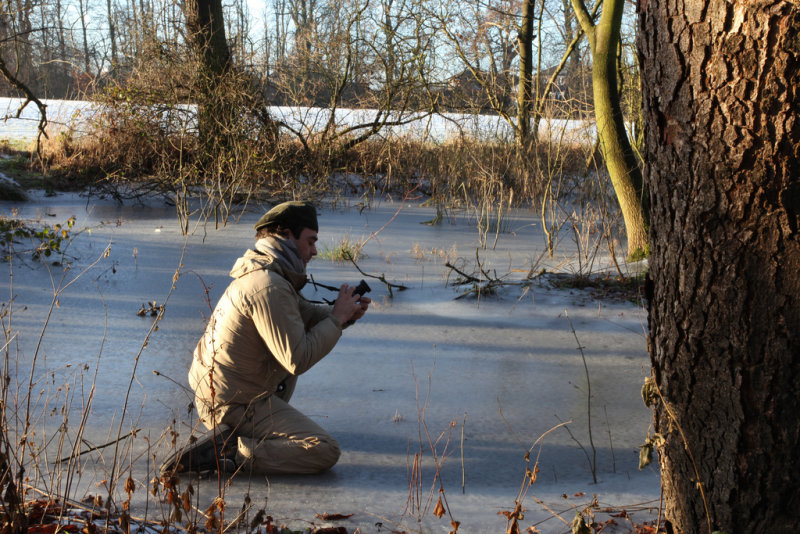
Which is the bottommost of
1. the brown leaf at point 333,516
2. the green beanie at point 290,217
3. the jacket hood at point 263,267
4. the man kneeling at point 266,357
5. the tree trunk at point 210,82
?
the brown leaf at point 333,516

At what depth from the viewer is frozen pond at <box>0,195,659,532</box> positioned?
2.95 m

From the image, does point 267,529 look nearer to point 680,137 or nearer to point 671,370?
point 671,370

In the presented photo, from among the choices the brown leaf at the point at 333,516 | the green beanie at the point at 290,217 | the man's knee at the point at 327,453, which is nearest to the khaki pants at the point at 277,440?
the man's knee at the point at 327,453

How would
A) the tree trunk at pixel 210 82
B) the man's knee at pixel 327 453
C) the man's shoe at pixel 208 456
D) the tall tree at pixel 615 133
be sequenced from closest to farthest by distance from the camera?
the man's shoe at pixel 208 456 → the man's knee at pixel 327 453 → the tall tree at pixel 615 133 → the tree trunk at pixel 210 82

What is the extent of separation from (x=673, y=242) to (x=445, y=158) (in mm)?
11490

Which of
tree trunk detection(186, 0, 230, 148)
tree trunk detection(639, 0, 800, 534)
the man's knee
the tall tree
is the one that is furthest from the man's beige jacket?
tree trunk detection(186, 0, 230, 148)

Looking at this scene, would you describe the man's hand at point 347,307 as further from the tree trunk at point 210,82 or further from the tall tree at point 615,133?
the tree trunk at point 210,82

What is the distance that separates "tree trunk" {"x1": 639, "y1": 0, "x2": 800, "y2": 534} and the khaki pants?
1530mm

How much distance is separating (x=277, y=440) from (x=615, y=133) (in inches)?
218

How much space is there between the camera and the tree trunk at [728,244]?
6.37 ft

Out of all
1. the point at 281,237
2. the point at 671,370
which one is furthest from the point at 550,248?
the point at 671,370

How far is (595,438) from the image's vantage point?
12.0 feet

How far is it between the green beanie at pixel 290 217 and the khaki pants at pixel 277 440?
2.53 ft

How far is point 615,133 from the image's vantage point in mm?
7594
